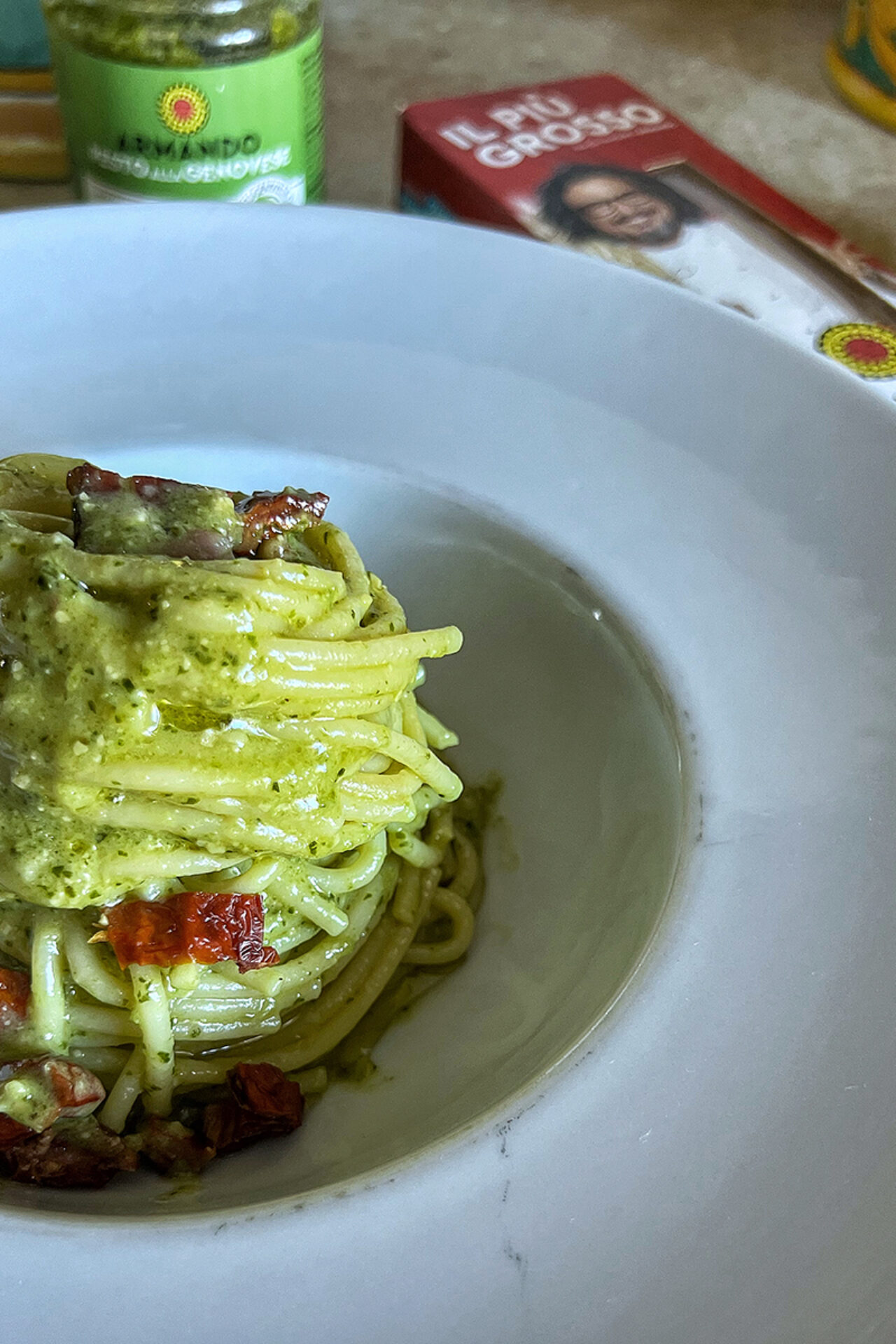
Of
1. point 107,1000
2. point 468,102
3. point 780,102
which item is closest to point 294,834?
point 107,1000

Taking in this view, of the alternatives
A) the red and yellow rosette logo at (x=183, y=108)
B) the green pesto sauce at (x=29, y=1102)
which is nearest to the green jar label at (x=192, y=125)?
the red and yellow rosette logo at (x=183, y=108)

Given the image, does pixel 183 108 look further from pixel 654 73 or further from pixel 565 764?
pixel 654 73

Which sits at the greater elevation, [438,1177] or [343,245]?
[343,245]

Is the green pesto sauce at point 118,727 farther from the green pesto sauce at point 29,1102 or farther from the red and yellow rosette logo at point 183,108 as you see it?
the red and yellow rosette logo at point 183,108

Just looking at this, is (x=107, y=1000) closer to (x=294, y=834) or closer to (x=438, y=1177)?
(x=294, y=834)

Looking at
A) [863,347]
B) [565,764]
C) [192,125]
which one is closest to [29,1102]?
[565,764]

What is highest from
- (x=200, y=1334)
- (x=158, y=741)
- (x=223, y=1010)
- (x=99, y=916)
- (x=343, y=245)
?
(x=343, y=245)

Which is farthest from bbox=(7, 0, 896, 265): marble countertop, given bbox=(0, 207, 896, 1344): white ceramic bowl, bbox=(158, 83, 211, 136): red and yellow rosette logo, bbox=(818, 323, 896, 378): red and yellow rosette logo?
bbox=(0, 207, 896, 1344): white ceramic bowl
